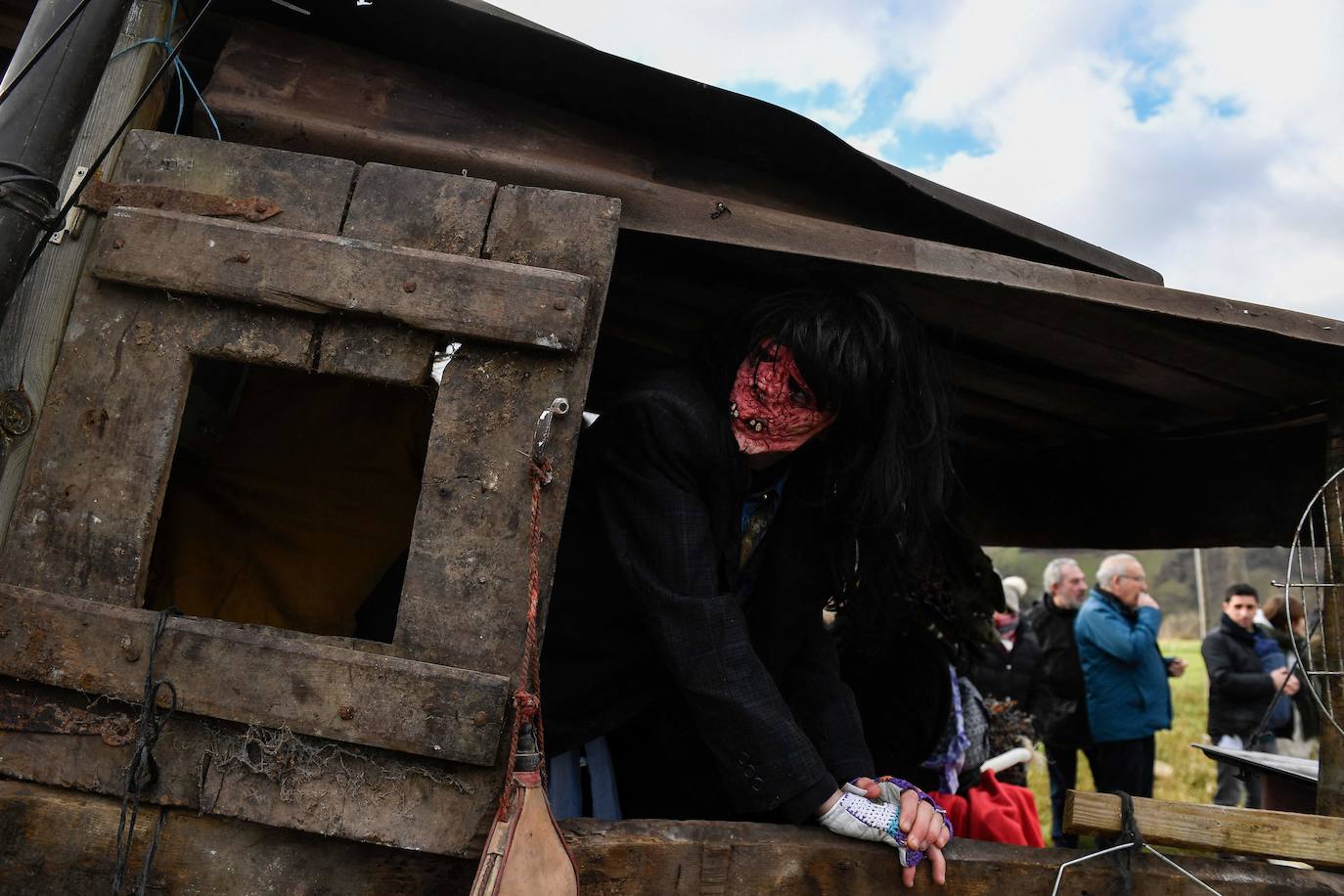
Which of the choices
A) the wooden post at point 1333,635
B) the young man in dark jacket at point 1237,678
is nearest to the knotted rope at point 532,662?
the wooden post at point 1333,635

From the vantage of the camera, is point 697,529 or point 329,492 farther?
point 329,492

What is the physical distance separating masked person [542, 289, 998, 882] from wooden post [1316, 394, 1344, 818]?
3.40ft

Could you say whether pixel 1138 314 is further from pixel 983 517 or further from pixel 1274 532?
pixel 983 517

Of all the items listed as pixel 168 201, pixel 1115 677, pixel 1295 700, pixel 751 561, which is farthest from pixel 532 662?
pixel 1295 700

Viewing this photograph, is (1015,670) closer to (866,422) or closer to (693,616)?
(866,422)

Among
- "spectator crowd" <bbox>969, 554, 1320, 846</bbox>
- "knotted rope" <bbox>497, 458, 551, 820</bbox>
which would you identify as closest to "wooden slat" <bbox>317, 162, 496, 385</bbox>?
"knotted rope" <bbox>497, 458, 551, 820</bbox>

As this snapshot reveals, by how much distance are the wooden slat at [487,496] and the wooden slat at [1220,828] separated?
4.40ft

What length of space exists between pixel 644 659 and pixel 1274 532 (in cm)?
219

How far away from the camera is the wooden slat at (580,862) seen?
5.77 ft

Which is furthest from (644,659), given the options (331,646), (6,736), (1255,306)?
(1255,306)

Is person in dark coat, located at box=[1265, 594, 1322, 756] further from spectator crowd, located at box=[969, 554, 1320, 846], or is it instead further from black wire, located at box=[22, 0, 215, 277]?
black wire, located at box=[22, 0, 215, 277]

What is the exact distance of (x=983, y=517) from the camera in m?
4.52

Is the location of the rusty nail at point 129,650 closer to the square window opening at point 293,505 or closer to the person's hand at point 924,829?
the square window opening at point 293,505

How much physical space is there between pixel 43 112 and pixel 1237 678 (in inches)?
256
